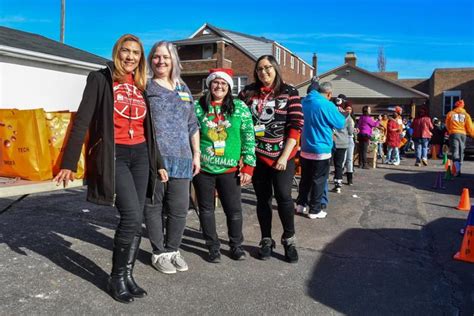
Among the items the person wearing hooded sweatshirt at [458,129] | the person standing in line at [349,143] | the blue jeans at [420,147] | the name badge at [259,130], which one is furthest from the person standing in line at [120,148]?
the blue jeans at [420,147]

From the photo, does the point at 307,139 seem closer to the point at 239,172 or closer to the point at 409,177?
the point at 239,172

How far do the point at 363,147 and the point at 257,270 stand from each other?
908 centimetres

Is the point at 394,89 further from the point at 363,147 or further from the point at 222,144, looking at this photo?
the point at 222,144

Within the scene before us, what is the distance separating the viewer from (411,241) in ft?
17.0

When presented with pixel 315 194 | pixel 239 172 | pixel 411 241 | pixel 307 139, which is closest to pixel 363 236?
pixel 411 241

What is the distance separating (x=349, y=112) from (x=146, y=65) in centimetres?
616

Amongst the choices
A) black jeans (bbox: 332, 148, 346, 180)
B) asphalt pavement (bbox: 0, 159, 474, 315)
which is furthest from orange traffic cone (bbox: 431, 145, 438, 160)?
asphalt pavement (bbox: 0, 159, 474, 315)

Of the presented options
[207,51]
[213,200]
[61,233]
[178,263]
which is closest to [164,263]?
[178,263]

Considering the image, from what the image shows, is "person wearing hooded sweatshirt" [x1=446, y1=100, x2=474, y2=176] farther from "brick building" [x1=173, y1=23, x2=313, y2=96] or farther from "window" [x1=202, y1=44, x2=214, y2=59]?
"window" [x1=202, y1=44, x2=214, y2=59]

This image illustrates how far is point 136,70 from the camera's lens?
11.2 ft

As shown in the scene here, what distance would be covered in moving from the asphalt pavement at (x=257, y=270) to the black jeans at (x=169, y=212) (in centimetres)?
29

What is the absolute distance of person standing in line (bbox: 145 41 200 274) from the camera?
3654 mm

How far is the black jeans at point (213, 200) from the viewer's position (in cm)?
415

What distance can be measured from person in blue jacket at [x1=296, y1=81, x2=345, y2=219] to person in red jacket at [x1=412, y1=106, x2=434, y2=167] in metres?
8.54
